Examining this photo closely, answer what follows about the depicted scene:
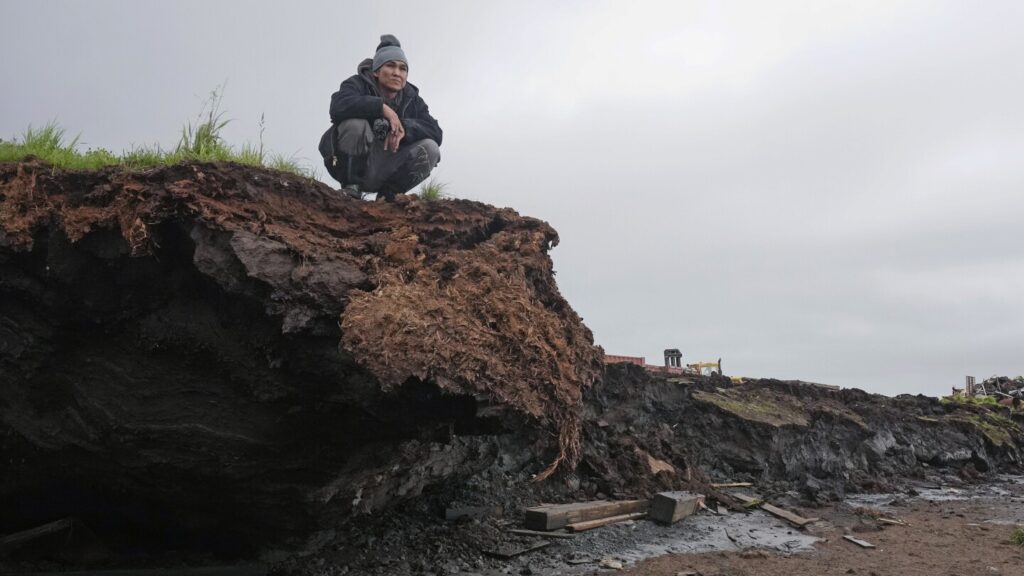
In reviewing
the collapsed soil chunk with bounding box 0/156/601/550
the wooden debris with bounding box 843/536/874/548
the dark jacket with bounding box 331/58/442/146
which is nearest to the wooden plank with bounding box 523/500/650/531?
the collapsed soil chunk with bounding box 0/156/601/550

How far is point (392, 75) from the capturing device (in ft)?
20.0

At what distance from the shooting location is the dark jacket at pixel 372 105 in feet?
18.9

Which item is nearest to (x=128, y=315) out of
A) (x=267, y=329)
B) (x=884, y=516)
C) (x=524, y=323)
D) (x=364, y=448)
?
(x=267, y=329)

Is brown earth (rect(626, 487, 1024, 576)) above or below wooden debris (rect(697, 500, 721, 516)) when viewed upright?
below

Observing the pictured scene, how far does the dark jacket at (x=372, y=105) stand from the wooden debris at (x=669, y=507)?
4469 millimetres

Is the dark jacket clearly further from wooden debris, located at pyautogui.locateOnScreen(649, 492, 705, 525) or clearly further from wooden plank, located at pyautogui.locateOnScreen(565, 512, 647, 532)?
wooden debris, located at pyautogui.locateOnScreen(649, 492, 705, 525)

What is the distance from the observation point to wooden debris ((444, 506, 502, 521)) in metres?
6.74

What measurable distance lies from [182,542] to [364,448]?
217 cm

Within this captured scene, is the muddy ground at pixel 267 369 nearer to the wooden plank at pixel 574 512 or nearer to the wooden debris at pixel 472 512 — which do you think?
the wooden debris at pixel 472 512

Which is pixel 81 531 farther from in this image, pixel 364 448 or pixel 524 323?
pixel 524 323

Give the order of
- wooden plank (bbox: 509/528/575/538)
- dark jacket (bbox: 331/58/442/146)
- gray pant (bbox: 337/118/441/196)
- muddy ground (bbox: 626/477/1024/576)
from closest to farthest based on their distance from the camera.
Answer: dark jacket (bbox: 331/58/442/146)
gray pant (bbox: 337/118/441/196)
muddy ground (bbox: 626/477/1024/576)
wooden plank (bbox: 509/528/575/538)

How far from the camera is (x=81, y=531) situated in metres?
5.67

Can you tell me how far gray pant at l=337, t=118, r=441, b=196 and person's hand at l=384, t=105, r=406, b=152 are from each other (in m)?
0.15

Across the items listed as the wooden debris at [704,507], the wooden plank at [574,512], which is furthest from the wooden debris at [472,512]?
the wooden debris at [704,507]
